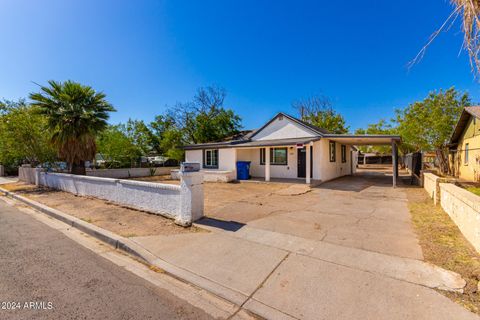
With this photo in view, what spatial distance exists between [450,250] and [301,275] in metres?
2.90

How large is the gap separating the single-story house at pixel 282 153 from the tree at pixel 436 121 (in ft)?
21.7

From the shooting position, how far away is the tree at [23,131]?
41.5ft

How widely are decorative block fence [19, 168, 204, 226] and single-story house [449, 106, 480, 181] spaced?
52.6 ft

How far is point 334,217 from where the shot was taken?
6.20 m

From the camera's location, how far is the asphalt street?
258cm

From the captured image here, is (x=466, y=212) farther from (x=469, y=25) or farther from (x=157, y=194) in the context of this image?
(x=157, y=194)

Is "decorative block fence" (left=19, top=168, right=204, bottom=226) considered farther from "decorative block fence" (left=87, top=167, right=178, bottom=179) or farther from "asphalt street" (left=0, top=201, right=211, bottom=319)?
"decorative block fence" (left=87, top=167, right=178, bottom=179)

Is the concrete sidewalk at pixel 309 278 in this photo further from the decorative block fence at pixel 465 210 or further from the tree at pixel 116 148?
the tree at pixel 116 148

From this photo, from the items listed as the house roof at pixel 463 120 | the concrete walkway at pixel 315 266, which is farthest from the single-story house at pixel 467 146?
the concrete walkway at pixel 315 266

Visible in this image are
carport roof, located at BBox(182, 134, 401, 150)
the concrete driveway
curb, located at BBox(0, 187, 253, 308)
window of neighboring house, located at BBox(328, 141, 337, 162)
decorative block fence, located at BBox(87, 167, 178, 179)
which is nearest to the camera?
curb, located at BBox(0, 187, 253, 308)

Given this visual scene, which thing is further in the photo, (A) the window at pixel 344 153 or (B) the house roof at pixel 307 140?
(A) the window at pixel 344 153

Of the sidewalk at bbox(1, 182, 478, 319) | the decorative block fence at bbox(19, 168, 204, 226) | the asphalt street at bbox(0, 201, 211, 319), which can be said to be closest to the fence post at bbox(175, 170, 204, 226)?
the decorative block fence at bbox(19, 168, 204, 226)

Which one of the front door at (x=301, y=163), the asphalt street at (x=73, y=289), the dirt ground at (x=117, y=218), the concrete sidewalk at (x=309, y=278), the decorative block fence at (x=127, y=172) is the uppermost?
the front door at (x=301, y=163)

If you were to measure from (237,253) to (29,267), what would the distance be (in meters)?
3.44
